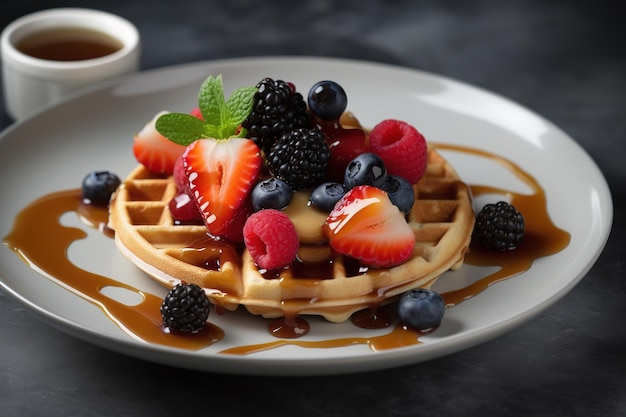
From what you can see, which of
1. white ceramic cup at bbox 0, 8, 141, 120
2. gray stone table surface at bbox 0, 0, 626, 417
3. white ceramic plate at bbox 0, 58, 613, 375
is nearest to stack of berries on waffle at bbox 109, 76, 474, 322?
white ceramic plate at bbox 0, 58, 613, 375

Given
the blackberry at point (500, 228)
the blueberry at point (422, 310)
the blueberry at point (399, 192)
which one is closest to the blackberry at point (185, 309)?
the blueberry at point (422, 310)

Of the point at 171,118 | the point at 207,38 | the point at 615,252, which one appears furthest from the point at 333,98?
the point at 207,38

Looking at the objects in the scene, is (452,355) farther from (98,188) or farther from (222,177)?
(98,188)

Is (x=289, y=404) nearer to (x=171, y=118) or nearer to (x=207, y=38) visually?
(x=171, y=118)

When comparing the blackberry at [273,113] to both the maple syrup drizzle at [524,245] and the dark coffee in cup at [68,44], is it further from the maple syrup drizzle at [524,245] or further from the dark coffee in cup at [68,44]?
the dark coffee in cup at [68,44]

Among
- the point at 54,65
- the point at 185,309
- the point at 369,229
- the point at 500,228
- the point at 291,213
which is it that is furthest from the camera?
the point at 54,65

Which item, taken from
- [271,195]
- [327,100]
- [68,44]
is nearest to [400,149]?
[327,100]

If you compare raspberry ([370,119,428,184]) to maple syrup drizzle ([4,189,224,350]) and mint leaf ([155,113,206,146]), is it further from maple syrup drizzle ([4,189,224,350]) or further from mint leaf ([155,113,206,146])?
maple syrup drizzle ([4,189,224,350])
